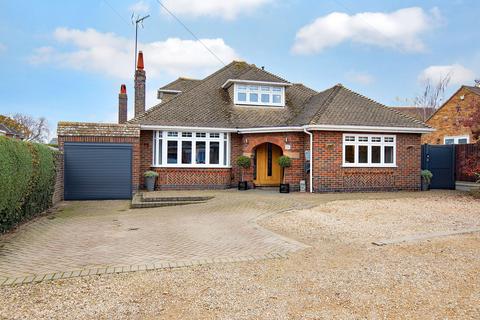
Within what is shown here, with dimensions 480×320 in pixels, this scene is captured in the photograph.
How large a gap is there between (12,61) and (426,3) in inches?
737

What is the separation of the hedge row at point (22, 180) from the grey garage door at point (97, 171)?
261cm

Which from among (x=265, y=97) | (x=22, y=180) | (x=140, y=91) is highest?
(x=140, y=91)

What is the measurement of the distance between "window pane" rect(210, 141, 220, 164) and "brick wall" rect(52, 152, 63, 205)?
6.58 metres

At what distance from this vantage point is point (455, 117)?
24500 mm

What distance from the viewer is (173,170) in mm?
16578

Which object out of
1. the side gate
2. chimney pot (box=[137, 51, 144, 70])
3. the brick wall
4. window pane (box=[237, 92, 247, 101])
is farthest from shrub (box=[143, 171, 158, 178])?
the side gate

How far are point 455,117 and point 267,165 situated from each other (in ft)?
50.3

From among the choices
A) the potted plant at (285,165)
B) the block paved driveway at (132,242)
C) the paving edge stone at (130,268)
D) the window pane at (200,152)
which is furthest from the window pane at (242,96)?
the paving edge stone at (130,268)

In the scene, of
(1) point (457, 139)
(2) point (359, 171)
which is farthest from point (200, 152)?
(1) point (457, 139)

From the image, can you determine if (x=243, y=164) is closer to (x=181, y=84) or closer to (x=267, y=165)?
(x=267, y=165)

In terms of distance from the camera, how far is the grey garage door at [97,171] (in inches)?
553

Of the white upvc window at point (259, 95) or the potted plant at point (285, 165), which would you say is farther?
the white upvc window at point (259, 95)

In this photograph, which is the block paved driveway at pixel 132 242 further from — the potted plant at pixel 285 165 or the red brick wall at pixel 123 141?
the potted plant at pixel 285 165

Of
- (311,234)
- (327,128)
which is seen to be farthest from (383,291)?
(327,128)
